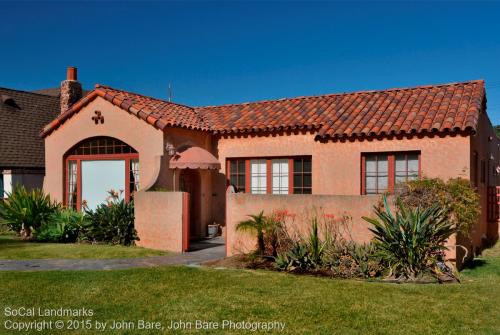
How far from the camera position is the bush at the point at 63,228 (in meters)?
19.9

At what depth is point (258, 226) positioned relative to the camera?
50.3ft

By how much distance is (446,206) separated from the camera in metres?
13.8

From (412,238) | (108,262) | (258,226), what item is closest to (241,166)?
(258,226)

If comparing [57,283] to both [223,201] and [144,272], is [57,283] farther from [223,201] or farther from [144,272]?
[223,201]

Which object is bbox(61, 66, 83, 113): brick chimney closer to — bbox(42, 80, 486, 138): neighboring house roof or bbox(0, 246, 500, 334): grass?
bbox(42, 80, 486, 138): neighboring house roof

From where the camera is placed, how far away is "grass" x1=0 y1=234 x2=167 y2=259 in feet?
54.6

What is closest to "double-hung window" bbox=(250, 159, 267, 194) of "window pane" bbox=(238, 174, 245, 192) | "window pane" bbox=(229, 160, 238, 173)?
"window pane" bbox=(238, 174, 245, 192)

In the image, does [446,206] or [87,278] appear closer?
[87,278]

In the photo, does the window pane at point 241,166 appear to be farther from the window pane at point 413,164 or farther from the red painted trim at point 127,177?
the window pane at point 413,164

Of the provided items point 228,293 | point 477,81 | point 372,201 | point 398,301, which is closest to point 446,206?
point 372,201

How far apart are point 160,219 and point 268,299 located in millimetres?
8225

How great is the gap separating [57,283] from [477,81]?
59.9ft

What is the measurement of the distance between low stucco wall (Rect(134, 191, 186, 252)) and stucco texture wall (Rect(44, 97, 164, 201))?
1.14m

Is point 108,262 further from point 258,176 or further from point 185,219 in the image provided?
point 258,176
